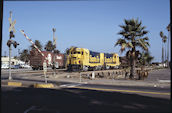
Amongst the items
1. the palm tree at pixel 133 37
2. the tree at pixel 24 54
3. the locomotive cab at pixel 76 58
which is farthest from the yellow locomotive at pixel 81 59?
the tree at pixel 24 54

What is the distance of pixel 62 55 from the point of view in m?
49.8

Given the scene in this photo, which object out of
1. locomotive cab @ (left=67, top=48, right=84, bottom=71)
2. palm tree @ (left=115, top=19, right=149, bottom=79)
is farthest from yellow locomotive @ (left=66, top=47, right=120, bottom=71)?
palm tree @ (left=115, top=19, right=149, bottom=79)

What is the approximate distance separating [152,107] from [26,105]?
207 inches

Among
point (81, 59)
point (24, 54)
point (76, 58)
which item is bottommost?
point (81, 59)

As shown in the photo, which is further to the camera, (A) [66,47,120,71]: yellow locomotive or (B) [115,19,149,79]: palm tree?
(A) [66,47,120,71]: yellow locomotive

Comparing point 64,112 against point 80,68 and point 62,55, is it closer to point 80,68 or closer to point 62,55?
point 80,68

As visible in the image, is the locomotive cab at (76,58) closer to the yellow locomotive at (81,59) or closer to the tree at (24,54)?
the yellow locomotive at (81,59)

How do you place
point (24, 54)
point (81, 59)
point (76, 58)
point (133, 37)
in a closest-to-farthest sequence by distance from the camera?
1. point (133, 37)
2. point (81, 59)
3. point (76, 58)
4. point (24, 54)

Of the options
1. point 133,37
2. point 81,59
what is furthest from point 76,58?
point 133,37

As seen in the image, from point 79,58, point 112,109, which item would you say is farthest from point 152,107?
point 79,58

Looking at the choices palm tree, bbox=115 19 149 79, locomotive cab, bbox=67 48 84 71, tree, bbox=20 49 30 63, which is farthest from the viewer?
tree, bbox=20 49 30 63

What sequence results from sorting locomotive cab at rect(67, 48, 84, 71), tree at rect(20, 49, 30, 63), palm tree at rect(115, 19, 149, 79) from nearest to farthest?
palm tree at rect(115, 19, 149, 79)
locomotive cab at rect(67, 48, 84, 71)
tree at rect(20, 49, 30, 63)

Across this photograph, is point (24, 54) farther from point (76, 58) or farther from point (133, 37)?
point (133, 37)

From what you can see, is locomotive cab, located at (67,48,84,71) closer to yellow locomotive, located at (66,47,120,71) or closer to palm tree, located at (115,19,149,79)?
yellow locomotive, located at (66,47,120,71)
